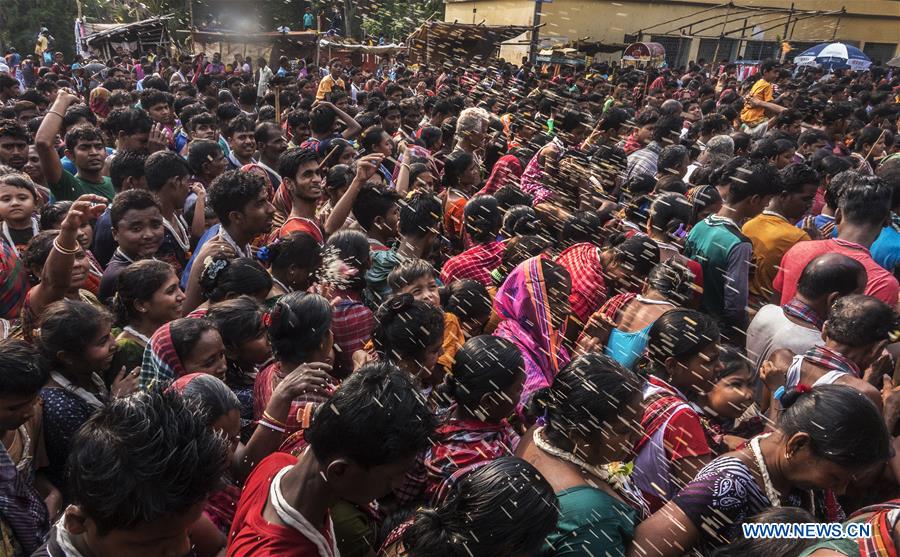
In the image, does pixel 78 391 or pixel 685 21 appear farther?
pixel 685 21

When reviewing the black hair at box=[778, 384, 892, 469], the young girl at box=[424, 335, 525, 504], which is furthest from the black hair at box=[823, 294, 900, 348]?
the young girl at box=[424, 335, 525, 504]

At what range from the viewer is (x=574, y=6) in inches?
1017

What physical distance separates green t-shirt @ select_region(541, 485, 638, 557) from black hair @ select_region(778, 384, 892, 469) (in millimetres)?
696

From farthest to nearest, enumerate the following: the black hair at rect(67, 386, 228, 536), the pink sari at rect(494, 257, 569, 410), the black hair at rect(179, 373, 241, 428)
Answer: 1. the pink sari at rect(494, 257, 569, 410)
2. the black hair at rect(179, 373, 241, 428)
3. the black hair at rect(67, 386, 228, 536)

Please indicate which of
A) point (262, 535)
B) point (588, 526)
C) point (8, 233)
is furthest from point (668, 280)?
point (8, 233)

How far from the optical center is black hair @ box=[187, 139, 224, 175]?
551 centimetres

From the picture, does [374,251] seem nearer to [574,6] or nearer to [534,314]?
[534,314]

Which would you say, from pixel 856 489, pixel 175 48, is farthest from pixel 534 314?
pixel 175 48

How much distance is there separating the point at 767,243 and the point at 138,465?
4.17 meters

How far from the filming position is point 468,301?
3.62 m

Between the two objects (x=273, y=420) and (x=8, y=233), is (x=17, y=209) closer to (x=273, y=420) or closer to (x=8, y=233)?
(x=8, y=233)

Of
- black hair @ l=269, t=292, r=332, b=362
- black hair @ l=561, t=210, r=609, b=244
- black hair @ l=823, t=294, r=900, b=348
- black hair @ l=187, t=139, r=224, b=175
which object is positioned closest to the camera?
black hair @ l=269, t=292, r=332, b=362

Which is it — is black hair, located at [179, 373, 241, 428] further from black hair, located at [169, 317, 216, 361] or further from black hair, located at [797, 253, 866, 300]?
black hair, located at [797, 253, 866, 300]

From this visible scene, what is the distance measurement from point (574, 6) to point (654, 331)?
85.6 ft
